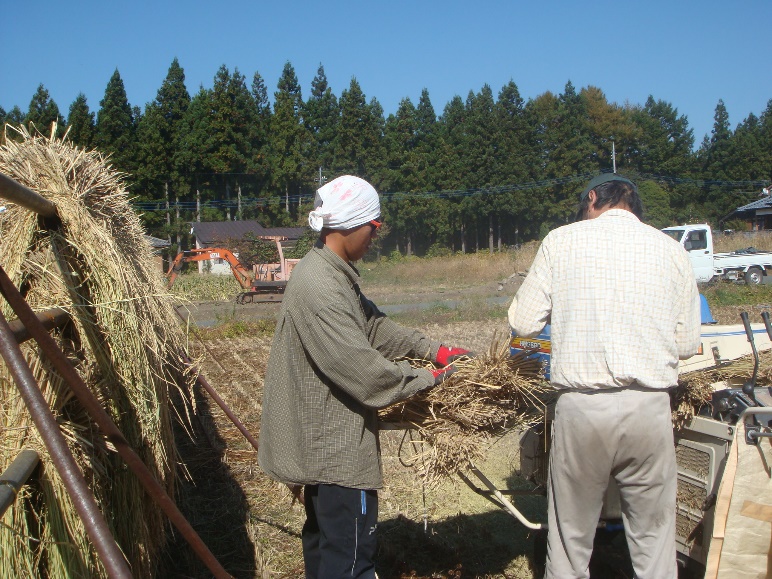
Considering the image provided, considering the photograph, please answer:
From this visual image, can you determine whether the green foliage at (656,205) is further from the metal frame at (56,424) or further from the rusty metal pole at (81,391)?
the metal frame at (56,424)

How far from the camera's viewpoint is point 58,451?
4.97 feet

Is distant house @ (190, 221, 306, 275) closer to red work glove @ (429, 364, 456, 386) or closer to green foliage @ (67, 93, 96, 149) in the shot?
green foliage @ (67, 93, 96, 149)

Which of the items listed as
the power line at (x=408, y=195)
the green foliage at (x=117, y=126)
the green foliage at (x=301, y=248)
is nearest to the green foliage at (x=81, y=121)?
the green foliage at (x=117, y=126)

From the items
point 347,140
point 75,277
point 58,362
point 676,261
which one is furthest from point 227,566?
point 347,140

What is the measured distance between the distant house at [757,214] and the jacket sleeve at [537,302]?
49.2m

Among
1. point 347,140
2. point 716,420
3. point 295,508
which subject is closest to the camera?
point 716,420

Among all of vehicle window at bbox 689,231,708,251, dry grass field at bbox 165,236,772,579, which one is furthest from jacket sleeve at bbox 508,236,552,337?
vehicle window at bbox 689,231,708,251

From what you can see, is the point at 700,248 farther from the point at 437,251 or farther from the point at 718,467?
the point at 437,251

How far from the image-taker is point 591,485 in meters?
2.54

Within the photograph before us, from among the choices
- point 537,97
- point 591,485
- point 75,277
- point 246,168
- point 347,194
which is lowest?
point 591,485

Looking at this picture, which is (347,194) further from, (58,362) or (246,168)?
(246,168)

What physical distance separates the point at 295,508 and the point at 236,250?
2837cm

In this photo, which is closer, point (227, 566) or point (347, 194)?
point (347, 194)

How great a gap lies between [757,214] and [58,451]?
176 ft
